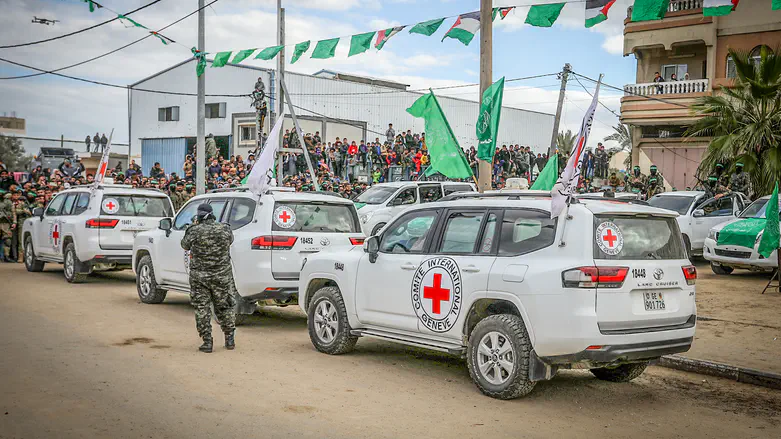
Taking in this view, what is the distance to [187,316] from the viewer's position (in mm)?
11859

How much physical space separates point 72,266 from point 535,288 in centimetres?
1166

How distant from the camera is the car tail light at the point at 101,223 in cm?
1489

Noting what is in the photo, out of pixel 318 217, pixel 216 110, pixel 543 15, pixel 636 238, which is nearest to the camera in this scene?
pixel 636 238

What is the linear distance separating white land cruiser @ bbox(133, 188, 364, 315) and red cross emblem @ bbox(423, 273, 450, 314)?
237 centimetres

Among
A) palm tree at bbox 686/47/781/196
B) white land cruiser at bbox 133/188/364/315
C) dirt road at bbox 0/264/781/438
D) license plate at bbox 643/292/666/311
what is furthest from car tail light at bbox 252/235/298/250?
palm tree at bbox 686/47/781/196

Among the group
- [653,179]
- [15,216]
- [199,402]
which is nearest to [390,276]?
[199,402]

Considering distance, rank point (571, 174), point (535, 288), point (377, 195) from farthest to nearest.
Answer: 1. point (377, 195)
2. point (571, 174)
3. point (535, 288)

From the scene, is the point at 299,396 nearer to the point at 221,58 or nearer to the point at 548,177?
the point at 548,177

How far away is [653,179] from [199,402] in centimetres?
2012

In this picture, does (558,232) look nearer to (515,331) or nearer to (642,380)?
(515,331)

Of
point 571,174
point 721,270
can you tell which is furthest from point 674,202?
point 571,174

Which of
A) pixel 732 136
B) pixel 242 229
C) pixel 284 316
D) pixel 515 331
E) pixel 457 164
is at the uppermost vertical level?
pixel 732 136

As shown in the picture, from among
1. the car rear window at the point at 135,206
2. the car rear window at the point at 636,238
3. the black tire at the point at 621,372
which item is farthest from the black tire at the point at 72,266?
the car rear window at the point at 636,238

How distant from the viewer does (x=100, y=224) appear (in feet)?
49.0
